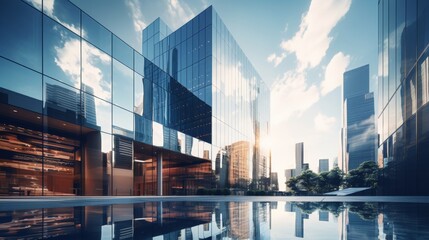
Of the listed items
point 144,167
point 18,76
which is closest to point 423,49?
point 18,76

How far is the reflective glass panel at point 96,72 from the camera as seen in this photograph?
19000 mm

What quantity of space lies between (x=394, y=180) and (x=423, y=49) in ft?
40.4

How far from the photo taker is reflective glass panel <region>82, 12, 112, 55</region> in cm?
1944

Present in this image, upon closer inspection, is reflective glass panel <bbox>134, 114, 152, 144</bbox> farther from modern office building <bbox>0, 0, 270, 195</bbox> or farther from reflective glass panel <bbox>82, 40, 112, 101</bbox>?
reflective glass panel <bbox>82, 40, 112, 101</bbox>

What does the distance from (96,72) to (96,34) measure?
3.35 metres

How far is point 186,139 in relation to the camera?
30.3 m

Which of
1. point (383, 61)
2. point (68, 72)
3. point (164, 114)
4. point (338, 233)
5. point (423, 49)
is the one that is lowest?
Answer: point (338, 233)

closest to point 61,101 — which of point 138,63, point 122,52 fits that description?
point 122,52

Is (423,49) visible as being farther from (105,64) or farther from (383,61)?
(105,64)

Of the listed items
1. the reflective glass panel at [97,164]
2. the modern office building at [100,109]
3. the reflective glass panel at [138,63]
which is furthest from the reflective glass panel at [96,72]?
the reflective glass panel at [97,164]

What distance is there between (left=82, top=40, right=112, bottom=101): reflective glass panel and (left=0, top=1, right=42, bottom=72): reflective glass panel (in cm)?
357

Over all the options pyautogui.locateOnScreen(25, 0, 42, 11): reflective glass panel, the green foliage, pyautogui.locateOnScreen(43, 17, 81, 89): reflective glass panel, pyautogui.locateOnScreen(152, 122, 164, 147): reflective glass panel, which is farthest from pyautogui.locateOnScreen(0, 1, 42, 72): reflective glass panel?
the green foliage

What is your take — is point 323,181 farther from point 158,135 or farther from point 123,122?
point 123,122

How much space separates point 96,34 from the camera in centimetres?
2030
